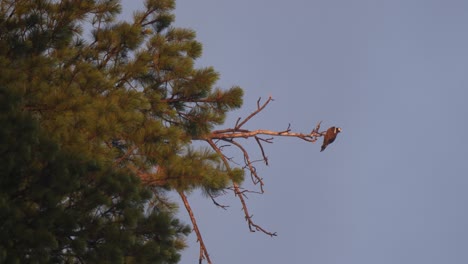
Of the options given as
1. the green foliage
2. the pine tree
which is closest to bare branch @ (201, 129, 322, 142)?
the pine tree

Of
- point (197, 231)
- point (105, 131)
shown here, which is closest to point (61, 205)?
point (105, 131)

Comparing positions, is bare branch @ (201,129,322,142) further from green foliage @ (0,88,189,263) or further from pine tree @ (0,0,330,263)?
green foliage @ (0,88,189,263)

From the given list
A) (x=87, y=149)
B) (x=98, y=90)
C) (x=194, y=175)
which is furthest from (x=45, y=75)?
(x=194, y=175)

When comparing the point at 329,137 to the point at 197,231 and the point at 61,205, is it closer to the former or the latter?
the point at 197,231

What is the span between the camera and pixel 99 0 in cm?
655

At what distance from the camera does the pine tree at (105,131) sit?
4.05m

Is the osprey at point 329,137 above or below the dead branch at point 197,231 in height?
above

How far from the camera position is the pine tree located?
4047 mm

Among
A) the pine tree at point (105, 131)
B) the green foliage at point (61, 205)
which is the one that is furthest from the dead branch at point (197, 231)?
the green foliage at point (61, 205)

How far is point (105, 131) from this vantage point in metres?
4.68

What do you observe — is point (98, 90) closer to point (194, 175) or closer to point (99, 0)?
point (194, 175)

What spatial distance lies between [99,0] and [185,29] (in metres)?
0.97

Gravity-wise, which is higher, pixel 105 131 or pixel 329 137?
pixel 329 137

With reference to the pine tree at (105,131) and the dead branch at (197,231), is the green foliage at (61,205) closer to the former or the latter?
the pine tree at (105,131)
